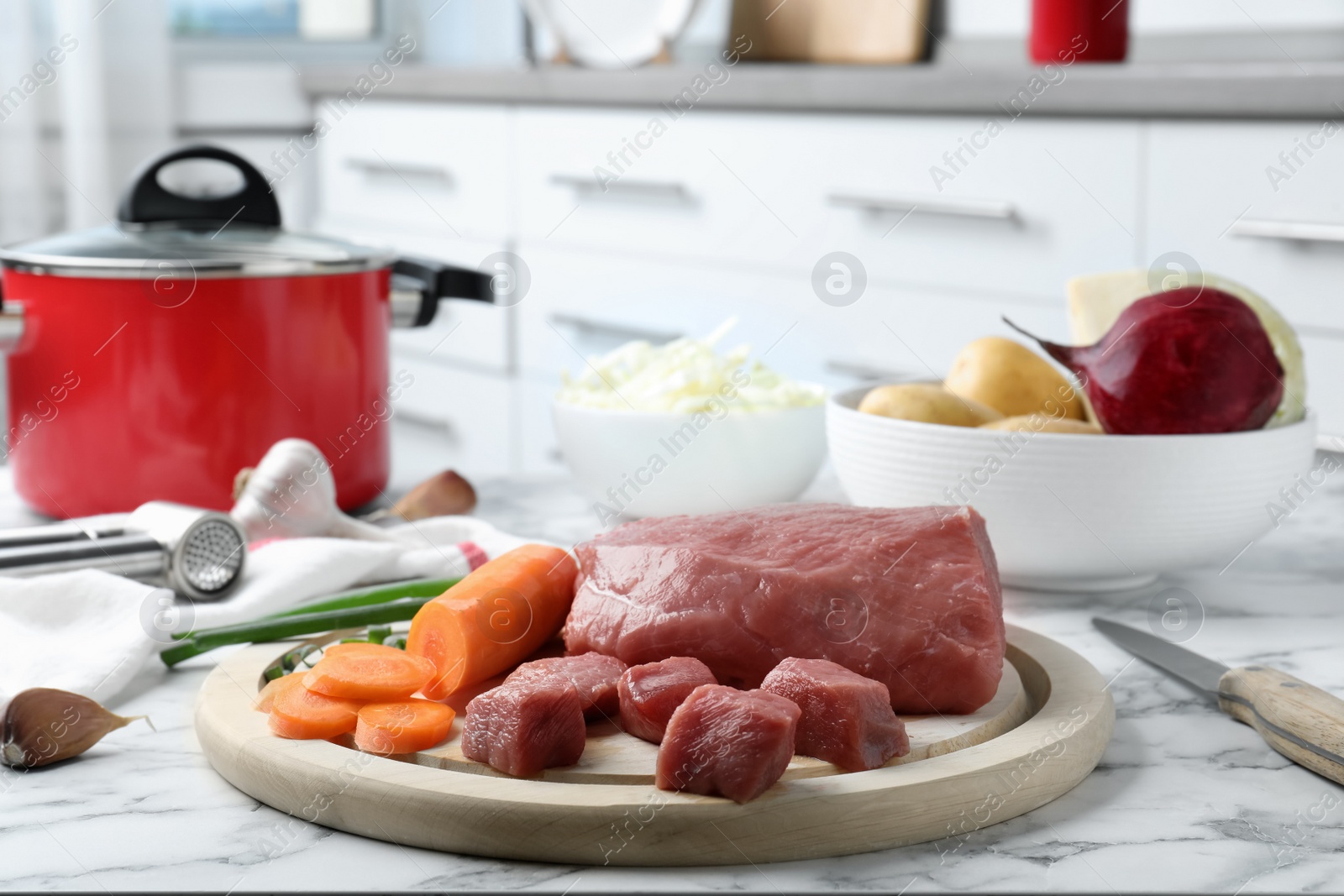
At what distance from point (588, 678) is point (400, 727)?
111mm

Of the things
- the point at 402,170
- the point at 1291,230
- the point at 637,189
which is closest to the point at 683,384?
the point at 1291,230

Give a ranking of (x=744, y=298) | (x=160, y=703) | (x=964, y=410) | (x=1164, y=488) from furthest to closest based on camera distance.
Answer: (x=744, y=298), (x=964, y=410), (x=1164, y=488), (x=160, y=703)

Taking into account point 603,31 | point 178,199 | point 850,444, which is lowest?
point 850,444

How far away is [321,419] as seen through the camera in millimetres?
1312

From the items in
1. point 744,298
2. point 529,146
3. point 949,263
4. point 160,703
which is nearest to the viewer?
point 160,703

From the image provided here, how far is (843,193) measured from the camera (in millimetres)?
2424

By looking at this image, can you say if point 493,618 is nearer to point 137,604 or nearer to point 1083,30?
point 137,604

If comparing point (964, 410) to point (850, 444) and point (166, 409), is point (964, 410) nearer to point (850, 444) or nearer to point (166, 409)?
point (850, 444)

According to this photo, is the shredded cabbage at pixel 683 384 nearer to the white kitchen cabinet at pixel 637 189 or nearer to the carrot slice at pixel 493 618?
the carrot slice at pixel 493 618

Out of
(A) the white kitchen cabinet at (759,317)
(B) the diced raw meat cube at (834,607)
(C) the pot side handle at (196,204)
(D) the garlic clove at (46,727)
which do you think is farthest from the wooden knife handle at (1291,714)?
(A) the white kitchen cabinet at (759,317)

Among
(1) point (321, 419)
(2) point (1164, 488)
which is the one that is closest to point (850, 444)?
(2) point (1164, 488)

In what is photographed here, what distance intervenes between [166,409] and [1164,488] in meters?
0.85

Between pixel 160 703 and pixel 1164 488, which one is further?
pixel 1164 488

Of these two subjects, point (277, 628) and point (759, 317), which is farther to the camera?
point (759, 317)
